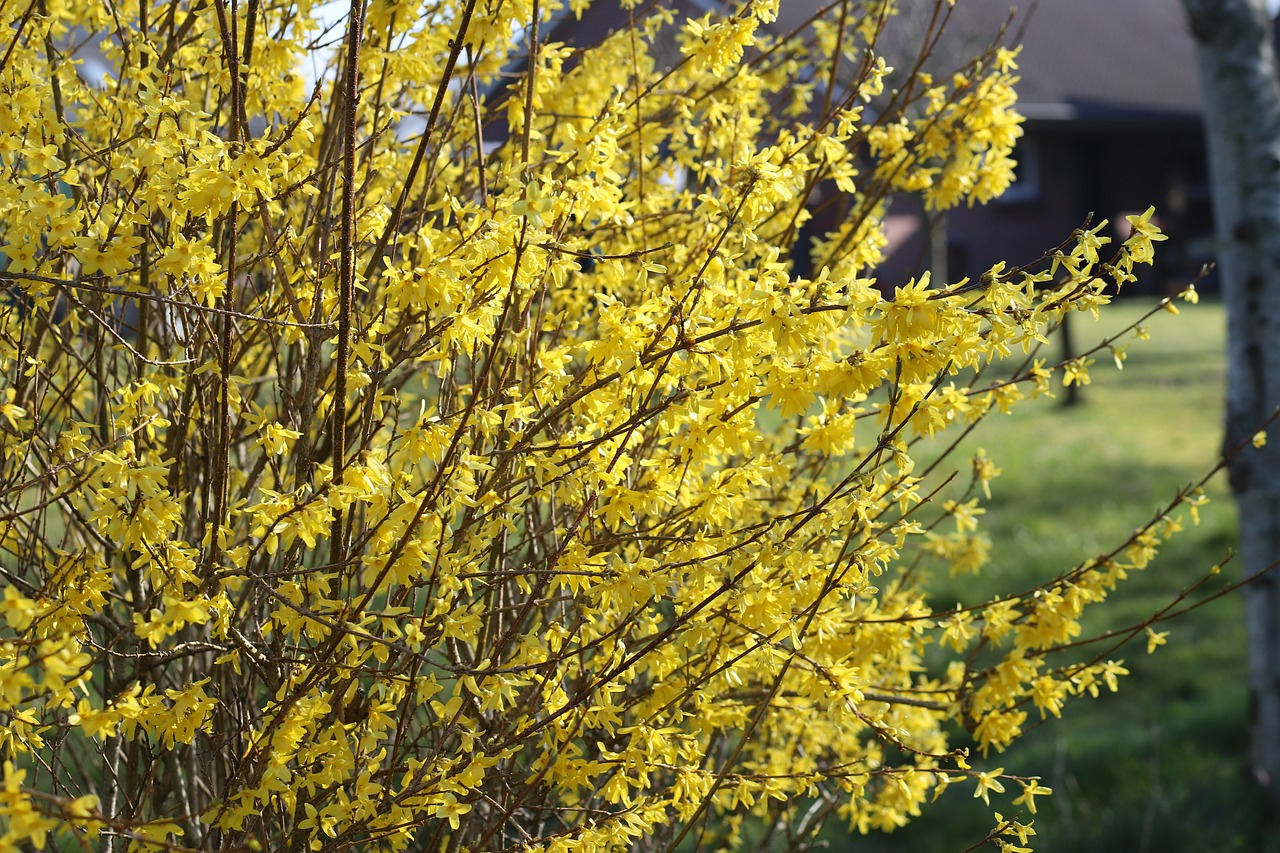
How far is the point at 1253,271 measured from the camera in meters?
4.29

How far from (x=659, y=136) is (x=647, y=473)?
115 cm

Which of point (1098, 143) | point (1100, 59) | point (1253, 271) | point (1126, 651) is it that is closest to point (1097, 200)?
point (1098, 143)

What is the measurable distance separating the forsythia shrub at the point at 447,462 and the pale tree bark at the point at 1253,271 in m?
1.97

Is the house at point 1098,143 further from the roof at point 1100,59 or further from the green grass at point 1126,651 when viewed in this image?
the green grass at point 1126,651

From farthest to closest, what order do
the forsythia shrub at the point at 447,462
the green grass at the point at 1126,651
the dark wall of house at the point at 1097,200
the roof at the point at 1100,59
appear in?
1. the dark wall of house at the point at 1097,200
2. the roof at the point at 1100,59
3. the green grass at the point at 1126,651
4. the forsythia shrub at the point at 447,462

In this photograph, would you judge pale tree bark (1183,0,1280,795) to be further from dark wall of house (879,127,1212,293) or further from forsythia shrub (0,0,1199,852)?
dark wall of house (879,127,1212,293)

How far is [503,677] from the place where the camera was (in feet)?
6.50

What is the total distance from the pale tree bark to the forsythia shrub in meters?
1.97

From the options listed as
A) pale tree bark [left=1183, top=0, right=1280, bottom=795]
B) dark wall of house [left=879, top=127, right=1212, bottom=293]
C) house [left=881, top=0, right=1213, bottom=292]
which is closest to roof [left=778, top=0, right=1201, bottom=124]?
house [left=881, top=0, right=1213, bottom=292]

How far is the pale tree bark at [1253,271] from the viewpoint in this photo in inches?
167

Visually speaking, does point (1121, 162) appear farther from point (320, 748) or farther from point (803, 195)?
point (320, 748)

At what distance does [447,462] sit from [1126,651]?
4.98 meters

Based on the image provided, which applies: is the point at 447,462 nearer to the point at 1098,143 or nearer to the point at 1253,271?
the point at 1253,271

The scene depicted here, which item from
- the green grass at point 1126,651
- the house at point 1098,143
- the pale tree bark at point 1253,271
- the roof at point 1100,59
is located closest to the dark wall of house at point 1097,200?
the house at point 1098,143
